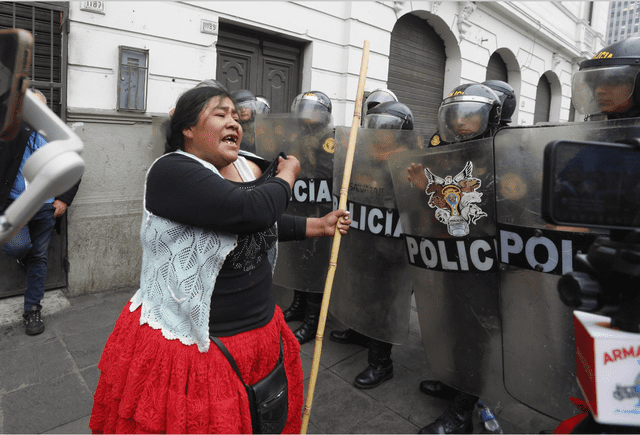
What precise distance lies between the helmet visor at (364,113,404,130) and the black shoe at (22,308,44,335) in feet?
10.3

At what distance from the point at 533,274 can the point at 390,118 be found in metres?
1.47

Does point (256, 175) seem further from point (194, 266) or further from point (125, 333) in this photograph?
point (125, 333)

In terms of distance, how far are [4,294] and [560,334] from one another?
4.62m

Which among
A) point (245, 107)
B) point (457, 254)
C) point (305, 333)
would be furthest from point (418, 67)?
point (457, 254)

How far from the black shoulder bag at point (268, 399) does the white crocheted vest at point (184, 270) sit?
113 mm

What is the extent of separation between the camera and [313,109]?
3.48 metres

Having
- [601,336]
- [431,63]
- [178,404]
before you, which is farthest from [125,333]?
[431,63]

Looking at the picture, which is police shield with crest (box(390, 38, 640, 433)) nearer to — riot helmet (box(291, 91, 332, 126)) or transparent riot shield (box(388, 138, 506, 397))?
transparent riot shield (box(388, 138, 506, 397))

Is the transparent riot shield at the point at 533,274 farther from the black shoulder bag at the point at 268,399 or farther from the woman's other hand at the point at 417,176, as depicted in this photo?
the black shoulder bag at the point at 268,399

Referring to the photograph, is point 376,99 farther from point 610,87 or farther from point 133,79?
point 133,79

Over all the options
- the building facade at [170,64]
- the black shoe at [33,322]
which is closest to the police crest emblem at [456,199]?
the black shoe at [33,322]

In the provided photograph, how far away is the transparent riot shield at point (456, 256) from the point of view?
2029 millimetres

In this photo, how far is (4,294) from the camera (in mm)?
4043

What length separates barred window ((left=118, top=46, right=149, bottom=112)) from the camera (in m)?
4.45
